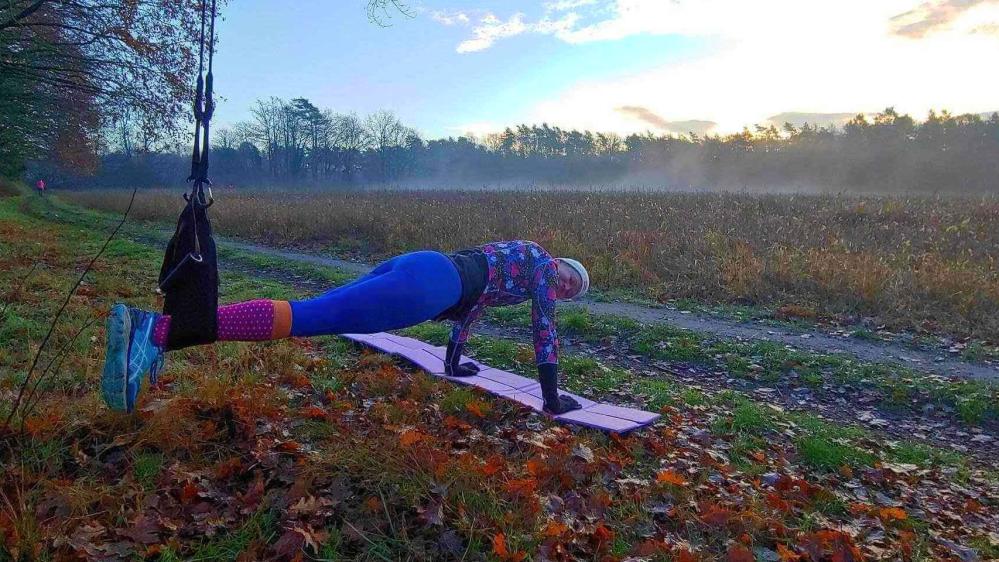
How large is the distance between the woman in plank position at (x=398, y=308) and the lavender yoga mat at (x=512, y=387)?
0.62 feet

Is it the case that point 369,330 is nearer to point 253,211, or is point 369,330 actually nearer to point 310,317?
point 310,317

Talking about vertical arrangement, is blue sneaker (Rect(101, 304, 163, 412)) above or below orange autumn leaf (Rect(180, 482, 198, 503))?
above

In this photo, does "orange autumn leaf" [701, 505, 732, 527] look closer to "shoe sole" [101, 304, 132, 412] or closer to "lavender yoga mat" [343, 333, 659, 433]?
"lavender yoga mat" [343, 333, 659, 433]

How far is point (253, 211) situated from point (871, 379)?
19.2 metres

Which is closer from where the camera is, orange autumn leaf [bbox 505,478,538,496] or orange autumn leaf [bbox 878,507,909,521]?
orange autumn leaf [bbox 505,478,538,496]

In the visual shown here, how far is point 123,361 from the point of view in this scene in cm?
264

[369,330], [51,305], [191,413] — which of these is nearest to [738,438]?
[369,330]

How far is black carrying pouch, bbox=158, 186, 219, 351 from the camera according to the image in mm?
2838

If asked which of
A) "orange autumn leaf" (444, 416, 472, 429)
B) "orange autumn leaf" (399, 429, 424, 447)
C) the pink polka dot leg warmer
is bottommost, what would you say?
"orange autumn leaf" (444, 416, 472, 429)

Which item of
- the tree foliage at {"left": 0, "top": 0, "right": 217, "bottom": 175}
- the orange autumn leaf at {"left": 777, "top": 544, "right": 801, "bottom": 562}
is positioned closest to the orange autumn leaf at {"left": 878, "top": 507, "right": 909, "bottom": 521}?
the orange autumn leaf at {"left": 777, "top": 544, "right": 801, "bottom": 562}

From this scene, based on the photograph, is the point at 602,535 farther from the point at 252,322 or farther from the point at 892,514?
the point at 252,322

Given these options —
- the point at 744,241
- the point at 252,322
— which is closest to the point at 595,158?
the point at 744,241

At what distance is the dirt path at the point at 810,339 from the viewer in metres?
6.21

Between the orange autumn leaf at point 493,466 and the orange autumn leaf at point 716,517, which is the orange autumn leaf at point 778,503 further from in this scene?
the orange autumn leaf at point 493,466
